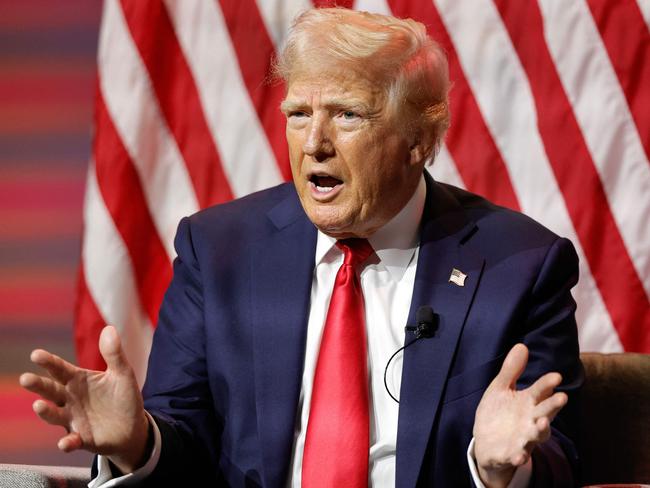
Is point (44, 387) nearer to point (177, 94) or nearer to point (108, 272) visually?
point (108, 272)

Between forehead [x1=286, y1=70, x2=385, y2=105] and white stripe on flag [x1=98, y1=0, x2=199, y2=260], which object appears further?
white stripe on flag [x1=98, y1=0, x2=199, y2=260]

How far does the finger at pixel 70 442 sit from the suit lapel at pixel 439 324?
0.60m

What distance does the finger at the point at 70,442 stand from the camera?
185 centimetres

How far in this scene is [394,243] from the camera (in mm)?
2334

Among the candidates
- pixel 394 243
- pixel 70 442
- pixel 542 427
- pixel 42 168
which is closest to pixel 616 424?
pixel 394 243

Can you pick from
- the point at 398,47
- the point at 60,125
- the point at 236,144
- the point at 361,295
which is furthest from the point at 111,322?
the point at 398,47

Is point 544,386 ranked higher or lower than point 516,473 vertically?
higher

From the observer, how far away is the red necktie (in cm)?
215

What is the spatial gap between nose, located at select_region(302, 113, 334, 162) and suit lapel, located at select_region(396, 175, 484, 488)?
28 cm

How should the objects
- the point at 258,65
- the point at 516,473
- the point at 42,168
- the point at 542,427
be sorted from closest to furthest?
the point at 542,427 → the point at 516,473 → the point at 258,65 → the point at 42,168

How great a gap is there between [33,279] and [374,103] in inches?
70.9

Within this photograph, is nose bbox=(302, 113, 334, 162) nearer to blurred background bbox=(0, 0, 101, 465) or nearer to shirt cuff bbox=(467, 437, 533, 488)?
shirt cuff bbox=(467, 437, 533, 488)

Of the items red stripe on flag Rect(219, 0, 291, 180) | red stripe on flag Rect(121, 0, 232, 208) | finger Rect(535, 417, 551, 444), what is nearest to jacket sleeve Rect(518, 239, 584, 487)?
finger Rect(535, 417, 551, 444)

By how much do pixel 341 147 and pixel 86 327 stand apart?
4.02ft
